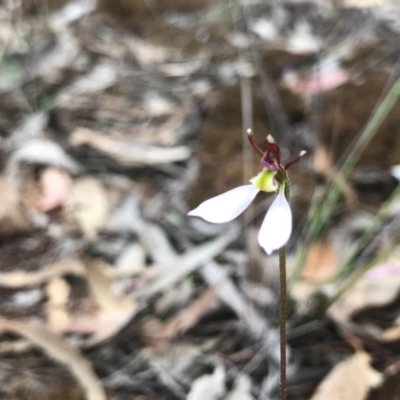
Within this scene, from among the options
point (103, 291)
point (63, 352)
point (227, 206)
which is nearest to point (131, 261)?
point (103, 291)

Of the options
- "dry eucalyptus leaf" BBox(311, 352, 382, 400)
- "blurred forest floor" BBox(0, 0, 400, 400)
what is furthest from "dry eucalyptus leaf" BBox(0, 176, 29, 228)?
"dry eucalyptus leaf" BBox(311, 352, 382, 400)

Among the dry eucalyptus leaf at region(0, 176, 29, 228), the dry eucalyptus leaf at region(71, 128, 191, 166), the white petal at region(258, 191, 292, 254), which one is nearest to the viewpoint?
the white petal at region(258, 191, 292, 254)

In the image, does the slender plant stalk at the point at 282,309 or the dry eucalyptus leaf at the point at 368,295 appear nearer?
the slender plant stalk at the point at 282,309

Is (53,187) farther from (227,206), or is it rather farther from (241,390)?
(227,206)

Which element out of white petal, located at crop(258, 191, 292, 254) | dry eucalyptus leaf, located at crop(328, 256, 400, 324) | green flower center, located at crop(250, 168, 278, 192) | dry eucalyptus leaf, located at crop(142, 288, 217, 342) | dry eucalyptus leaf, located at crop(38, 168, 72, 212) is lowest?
white petal, located at crop(258, 191, 292, 254)

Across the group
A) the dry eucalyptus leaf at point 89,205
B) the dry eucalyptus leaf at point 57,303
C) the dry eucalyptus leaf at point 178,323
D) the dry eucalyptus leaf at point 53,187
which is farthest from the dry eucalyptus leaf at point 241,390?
the dry eucalyptus leaf at point 53,187

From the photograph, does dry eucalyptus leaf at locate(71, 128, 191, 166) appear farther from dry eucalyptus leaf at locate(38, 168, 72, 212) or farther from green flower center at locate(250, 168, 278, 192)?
green flower center at locate(250, 168, 278, 192)

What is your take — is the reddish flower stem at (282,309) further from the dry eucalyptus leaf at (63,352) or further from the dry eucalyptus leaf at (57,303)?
the dry eucalyptus leaf at (57,303)
